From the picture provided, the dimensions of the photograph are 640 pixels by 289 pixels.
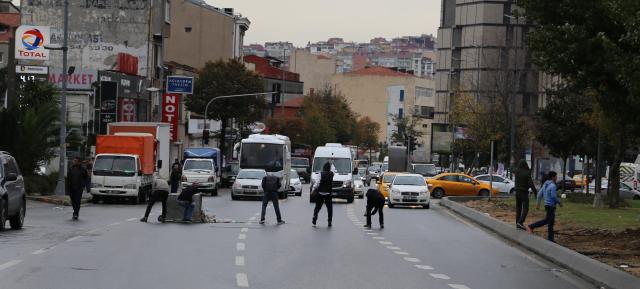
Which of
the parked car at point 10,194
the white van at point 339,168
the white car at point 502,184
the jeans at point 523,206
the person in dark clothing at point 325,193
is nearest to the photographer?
the parked car at point 10,194

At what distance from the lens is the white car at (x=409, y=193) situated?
A: 156ft

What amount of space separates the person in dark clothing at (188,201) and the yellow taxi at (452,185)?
107ft

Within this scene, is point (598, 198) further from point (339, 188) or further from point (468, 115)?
point (468, 115)

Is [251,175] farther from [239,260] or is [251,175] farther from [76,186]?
[239,260]

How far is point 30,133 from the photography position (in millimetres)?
44969

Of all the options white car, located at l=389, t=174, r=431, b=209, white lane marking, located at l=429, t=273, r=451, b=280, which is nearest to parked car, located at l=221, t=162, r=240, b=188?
white car, located at l=389, t=174, r=431, b=209

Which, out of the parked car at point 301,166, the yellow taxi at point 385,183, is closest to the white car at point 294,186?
the yellow taxi at point 385,183

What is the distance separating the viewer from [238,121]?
95.9 meters

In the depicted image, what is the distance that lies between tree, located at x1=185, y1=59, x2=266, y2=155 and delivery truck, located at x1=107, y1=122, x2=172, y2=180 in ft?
125

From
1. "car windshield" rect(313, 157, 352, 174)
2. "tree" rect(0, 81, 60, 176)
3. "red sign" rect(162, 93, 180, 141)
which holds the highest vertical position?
"red sign" rect(162, 93, 180, 141)

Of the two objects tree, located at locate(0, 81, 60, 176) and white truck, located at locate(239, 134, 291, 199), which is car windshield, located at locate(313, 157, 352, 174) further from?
tree, located at locate(0, 81, 60, 176)

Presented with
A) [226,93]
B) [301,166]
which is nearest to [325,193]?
[301,166]

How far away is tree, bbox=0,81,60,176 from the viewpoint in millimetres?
43150

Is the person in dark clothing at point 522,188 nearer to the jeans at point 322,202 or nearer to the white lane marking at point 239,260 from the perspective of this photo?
the jeans at point 322,202
